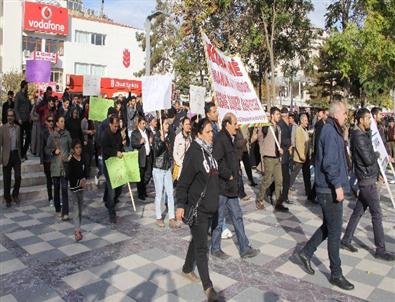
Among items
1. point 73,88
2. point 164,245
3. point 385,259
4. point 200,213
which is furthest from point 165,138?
point 73,88

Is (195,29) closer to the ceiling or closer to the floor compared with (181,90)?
closer to the ceiling

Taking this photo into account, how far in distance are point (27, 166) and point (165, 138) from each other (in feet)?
15.9

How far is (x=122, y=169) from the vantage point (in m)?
7.97

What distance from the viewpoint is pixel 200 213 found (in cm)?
450

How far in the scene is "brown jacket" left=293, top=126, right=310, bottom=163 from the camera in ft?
30.7

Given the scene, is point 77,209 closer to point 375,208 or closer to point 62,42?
point 375,208

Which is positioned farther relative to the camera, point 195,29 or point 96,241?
point 195,29

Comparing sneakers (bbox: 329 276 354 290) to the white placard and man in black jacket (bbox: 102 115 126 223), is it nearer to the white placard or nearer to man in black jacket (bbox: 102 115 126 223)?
the white placard

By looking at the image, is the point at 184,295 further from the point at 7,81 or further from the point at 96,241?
the point at 7,81

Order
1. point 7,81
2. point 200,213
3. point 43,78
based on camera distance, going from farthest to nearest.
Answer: point 7,81 < point 43,78 < point 200,213

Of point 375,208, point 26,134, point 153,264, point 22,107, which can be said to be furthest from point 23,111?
point 375,208

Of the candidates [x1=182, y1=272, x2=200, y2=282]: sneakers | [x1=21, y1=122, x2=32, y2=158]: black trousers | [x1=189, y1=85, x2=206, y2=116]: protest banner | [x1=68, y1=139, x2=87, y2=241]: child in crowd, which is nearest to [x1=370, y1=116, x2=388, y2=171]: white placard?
[x1=182, y1=272, x2=200, y2=282]: sneakers

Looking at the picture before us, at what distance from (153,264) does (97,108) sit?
21.4ft

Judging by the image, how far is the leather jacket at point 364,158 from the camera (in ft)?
18.4
